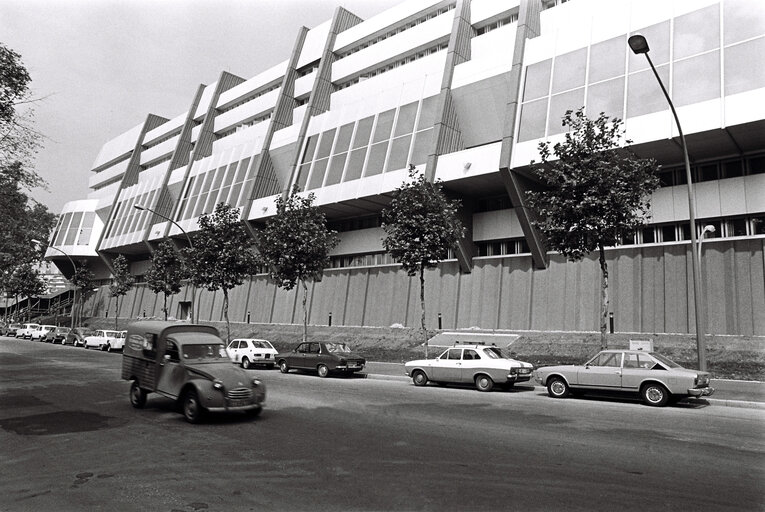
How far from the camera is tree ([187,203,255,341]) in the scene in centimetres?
3155

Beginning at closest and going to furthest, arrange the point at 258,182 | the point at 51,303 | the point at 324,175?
the point at 324,175 → the point at 258,182 → the point at 51,303

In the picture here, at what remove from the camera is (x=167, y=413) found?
1048 centimetres

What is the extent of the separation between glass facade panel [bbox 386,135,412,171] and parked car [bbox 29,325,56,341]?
3780 centimetres

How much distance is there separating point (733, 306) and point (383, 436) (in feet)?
66.1

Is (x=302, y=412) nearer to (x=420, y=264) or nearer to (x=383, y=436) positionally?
(x=383, y=436)

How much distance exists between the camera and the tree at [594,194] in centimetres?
1620

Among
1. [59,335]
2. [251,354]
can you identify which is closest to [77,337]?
[59,335]

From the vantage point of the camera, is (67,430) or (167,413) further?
(167,413)

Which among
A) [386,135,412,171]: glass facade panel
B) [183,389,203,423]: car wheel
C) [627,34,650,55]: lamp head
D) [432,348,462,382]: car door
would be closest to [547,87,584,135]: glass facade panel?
[386,135,412,171]: glass facade panel

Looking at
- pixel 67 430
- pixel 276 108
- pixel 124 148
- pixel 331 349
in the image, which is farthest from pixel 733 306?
pixel 124 148

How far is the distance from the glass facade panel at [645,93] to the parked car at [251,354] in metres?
20.7

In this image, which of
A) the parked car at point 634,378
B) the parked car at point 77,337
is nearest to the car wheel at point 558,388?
the parked car at point 634,378

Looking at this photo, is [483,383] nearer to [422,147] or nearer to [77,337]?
[422,147]

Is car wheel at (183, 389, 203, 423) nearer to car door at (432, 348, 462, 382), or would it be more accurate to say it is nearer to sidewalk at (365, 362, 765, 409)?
car door at (432, 348, 462, 382)
